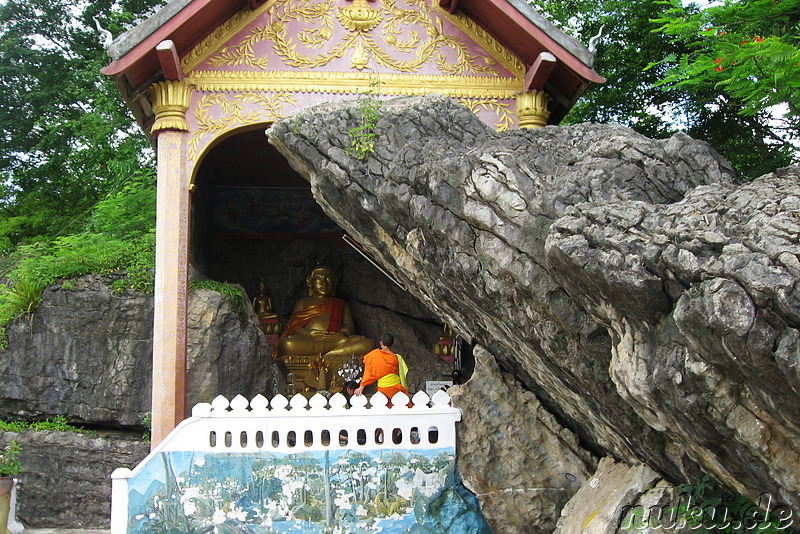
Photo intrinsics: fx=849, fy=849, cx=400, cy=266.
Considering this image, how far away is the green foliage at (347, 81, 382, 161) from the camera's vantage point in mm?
7977

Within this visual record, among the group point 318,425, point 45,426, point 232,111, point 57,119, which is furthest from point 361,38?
point 57,119

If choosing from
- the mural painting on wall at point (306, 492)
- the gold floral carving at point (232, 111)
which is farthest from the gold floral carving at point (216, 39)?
the mural painting on wall at point (306, 492)

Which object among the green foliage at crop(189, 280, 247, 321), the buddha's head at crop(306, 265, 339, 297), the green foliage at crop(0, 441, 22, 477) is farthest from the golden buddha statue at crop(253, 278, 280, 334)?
the green foliage at crop(0, 441, 22, 477)

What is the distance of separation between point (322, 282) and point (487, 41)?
5.24m

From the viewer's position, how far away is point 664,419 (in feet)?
17.7

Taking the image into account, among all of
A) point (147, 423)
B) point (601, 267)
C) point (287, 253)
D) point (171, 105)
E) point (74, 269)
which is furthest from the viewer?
point (287, 253)

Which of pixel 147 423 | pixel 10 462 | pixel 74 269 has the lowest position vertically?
pixel 10 462

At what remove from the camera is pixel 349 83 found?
1002cm

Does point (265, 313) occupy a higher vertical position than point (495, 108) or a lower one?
lower

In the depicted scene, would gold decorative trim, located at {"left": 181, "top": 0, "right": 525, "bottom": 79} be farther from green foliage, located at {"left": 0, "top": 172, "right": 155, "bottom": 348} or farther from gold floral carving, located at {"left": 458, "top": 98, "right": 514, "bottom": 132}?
green foliage, located at {"left": 0, "top": 172, "right": 155, "bottom": 348}

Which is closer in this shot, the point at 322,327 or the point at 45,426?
the point at 45,426

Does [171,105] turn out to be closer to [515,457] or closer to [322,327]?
[322,327]

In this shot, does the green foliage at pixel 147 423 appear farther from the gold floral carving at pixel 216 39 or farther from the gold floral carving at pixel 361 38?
the gold floral carving at pixel 361 38

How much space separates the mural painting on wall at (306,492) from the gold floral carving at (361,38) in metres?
4.69
